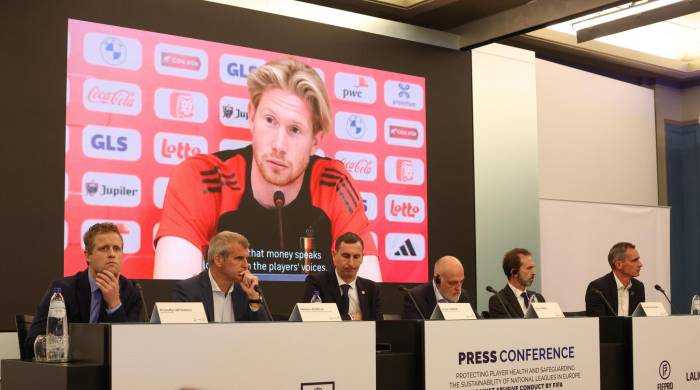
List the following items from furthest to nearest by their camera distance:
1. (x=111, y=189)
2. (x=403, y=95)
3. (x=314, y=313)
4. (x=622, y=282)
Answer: (x=403, y=95) < (x=622, y=282) < (x=111, y=189) < (x=314, y=313)

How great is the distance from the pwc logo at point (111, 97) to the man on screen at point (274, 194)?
0.50 metres

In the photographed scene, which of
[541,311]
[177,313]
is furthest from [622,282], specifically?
[177,313]

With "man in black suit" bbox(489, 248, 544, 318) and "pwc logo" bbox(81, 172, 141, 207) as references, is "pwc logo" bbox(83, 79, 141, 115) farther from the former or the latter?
"man in black suit" bbox(489, 248, 544, 318)

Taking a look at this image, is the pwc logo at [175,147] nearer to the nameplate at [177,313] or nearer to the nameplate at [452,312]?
the nameplate at [452,312]

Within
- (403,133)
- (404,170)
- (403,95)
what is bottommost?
(404,170)

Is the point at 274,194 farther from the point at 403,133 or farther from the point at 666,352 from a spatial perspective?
the point at 666,352

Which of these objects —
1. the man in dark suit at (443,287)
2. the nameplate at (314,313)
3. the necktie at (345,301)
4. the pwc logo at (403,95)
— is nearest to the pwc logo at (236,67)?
the pwc logo at (403,95)

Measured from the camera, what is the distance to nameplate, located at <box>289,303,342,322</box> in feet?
10.4

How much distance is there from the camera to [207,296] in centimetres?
386

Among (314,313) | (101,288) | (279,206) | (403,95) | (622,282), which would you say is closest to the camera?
(314,313)

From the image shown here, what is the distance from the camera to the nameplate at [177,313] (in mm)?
2816

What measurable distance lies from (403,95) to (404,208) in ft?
2.73

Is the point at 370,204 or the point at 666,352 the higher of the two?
the point at 370,204

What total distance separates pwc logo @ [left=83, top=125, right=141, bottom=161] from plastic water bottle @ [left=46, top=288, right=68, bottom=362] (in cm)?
233
